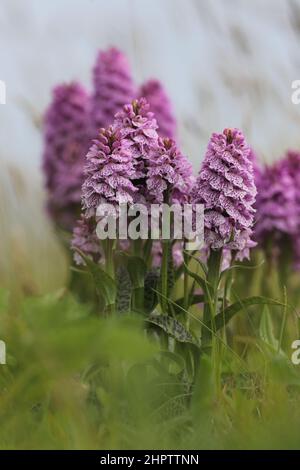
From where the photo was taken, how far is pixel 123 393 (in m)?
1.60

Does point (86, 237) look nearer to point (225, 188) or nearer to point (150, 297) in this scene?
point (150, 297)

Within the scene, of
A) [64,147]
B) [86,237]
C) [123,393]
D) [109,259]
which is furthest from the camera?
[64,147]

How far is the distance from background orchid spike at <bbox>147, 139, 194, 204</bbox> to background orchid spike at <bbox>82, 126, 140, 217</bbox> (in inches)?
1.6

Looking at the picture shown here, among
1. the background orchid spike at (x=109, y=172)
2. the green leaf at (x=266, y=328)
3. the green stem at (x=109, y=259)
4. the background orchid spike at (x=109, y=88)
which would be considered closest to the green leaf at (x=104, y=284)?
the green stem at (x=109, y=259)

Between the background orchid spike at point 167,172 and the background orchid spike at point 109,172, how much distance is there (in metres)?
0.04

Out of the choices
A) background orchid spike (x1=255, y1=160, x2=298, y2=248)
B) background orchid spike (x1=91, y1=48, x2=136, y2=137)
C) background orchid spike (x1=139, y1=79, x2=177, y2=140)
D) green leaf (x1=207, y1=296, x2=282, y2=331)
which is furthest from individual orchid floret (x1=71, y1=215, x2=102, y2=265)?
background orchid spike (x1=139, y1=79, x2=177, y2=140)

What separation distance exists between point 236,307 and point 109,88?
171 centimetres

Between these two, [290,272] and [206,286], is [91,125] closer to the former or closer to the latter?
Result: [290,272]

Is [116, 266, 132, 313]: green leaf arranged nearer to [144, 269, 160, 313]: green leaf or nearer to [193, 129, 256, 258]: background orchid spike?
[144, 269, 160, 313]: green leaf

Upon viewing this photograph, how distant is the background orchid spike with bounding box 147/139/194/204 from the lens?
1.73 metres

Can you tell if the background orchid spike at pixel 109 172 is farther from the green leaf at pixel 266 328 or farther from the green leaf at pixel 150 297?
the green leaf at pixel 266 328

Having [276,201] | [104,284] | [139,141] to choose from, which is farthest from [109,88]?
[104,284]

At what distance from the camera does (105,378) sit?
1.74 metres

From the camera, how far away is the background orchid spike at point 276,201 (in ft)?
9.02
